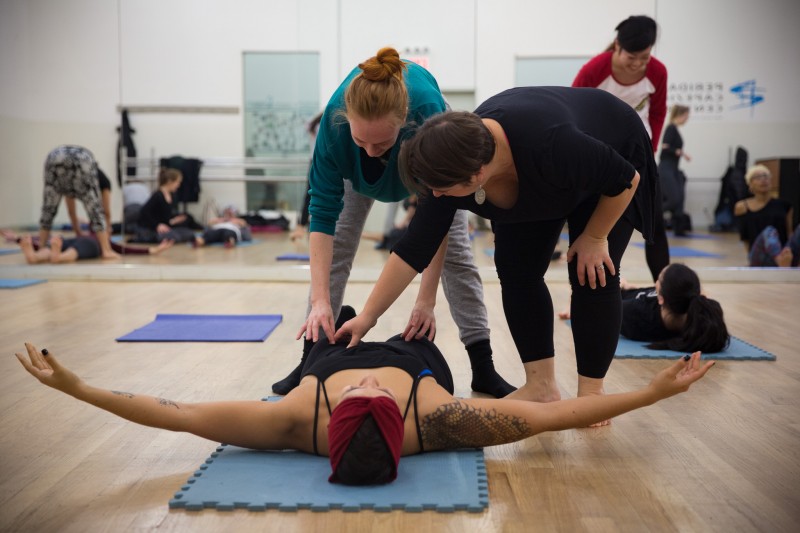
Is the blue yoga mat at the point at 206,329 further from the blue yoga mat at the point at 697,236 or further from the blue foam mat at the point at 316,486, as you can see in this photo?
the blue yoga mat at the point at 697,236

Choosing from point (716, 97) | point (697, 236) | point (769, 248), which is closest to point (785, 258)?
point (769, 248)

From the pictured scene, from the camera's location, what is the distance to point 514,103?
1.50 m

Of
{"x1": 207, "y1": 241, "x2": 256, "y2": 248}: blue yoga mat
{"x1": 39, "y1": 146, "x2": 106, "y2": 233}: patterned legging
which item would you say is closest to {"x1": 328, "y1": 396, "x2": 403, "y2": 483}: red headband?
{"x1": 39, "y1": 146, "x2": 106, "y2": 233}: patterned legging

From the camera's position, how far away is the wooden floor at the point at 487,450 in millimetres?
1273

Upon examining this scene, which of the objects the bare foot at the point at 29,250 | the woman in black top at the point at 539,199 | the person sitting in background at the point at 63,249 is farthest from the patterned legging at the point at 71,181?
the woman in black top at the point at 539,199

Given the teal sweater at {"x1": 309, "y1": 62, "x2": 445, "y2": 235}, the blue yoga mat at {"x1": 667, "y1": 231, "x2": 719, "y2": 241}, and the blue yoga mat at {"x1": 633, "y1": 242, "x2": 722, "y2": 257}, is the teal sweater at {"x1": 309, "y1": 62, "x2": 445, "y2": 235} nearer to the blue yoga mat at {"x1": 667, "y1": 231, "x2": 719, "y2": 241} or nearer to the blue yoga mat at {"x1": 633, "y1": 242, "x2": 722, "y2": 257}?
the blue yoga mat at {"x1": 633, "y1": 242, "x2": 722, "y2": 257}

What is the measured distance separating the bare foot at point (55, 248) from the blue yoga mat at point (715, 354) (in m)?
3.79

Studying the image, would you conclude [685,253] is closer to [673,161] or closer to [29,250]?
[673,161]

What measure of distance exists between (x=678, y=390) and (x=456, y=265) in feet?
2.67

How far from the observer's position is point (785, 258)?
471 centimetres

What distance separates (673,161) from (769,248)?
1.30m

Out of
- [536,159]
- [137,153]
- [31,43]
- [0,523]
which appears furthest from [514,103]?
[31,43]

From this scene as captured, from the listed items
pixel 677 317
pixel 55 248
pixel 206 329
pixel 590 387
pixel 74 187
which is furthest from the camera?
pixel 74 187

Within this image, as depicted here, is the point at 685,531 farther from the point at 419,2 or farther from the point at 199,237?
the point at 199,237
